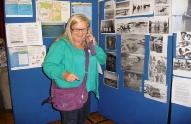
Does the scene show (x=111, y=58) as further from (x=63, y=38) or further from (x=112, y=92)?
(x=63, y=38)

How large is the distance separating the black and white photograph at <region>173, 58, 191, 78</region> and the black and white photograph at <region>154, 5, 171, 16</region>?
1.35 feet

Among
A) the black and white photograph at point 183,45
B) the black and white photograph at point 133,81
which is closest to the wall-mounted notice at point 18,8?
the black and white photograph at point 133,81

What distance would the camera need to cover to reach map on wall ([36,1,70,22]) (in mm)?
2056

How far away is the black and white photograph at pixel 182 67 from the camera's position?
4.89 ft

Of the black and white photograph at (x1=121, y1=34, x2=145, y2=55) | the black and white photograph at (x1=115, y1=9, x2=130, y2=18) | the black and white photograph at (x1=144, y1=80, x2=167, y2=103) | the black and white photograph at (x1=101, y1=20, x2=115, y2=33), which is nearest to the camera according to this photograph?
the black and white photograph at (x1=144, y1=80, x2=167, y2=103)

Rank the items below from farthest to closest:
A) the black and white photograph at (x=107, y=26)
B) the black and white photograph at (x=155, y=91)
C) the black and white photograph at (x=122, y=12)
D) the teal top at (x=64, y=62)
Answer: the black and white photograph at (x=107, y=26) → the black and white photograph at (x=122, y=12) → the black and white photograph at (x=155, y=91) → the teal top at (x=64, y=62)

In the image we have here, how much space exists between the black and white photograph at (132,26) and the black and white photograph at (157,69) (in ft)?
0.94

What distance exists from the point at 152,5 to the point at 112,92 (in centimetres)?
112

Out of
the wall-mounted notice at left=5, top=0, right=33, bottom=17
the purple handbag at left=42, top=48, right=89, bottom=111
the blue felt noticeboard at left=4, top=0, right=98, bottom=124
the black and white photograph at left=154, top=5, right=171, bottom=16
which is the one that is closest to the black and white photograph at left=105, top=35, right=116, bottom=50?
the blue felt noticeboard at left=4, top=0, right=98, bottom=124

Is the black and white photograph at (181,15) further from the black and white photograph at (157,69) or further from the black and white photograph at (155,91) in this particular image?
the black and white photograph at (155,91)

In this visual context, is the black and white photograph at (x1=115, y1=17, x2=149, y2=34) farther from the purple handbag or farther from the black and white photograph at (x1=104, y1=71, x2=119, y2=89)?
the purple handbag

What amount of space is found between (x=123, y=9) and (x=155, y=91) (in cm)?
92

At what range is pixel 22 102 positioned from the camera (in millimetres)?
2107

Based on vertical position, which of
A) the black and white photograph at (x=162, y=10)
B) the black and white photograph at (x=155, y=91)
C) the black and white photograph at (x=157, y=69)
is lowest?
the black and white photograph at (x=155, y=91)
